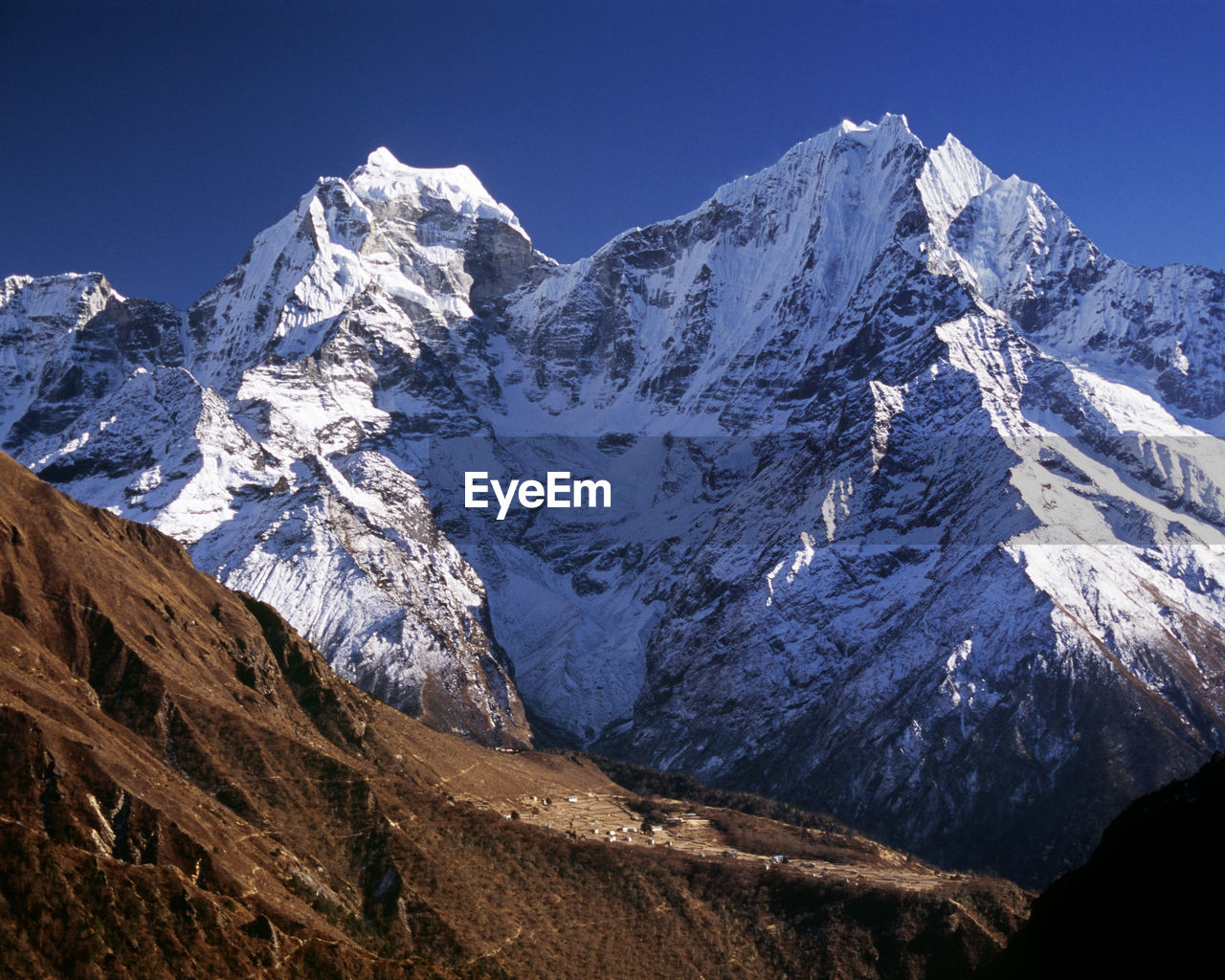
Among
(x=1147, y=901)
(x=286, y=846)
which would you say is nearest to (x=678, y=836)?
(x=286, y=846)

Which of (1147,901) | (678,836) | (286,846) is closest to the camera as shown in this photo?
(1147,901)

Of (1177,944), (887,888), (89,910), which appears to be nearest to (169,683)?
(89,910)

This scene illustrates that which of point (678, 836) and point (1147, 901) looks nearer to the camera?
point (1147, 901)

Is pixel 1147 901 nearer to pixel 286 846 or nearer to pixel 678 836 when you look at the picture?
pixel 286 846

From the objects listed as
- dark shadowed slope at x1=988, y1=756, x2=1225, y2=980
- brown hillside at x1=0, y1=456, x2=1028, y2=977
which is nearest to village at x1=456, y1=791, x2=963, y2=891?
brown hillside at x1=0, y1=456, x2=1028, y2=977

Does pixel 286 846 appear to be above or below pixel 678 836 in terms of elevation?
below

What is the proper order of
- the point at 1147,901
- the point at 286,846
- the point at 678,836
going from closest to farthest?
the point at 1147,901 → the point at 286,846 → the point at 678,836

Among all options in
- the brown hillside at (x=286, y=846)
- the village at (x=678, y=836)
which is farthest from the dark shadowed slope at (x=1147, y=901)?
the village at (x=678, y=836)

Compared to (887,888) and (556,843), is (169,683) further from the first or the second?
(887,888)

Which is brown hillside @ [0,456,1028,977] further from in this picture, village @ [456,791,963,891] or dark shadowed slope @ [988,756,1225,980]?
dark shadowed slope @ [988,756,1225,980]
